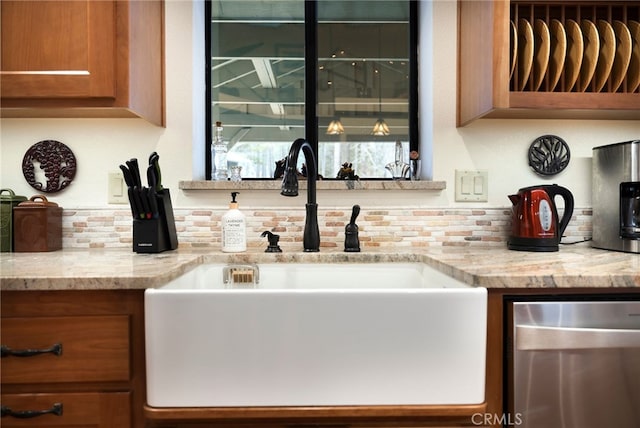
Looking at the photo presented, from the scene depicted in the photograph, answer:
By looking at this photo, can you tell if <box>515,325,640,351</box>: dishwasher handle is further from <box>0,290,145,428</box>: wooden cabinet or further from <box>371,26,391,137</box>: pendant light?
<box>371,26,391,137</box>: pendant light

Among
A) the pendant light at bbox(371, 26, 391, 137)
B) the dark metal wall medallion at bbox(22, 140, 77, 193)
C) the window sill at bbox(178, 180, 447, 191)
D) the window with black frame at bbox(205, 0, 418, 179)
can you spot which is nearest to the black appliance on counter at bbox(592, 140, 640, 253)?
the window sill at bbox(178, 180, 447, 191)

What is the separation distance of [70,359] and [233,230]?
0.64m

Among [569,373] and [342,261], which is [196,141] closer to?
[342,261]

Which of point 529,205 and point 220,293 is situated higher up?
Result: point 529,205

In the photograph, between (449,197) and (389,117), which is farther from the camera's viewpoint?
(389,117)

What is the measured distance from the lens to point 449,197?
171 cm

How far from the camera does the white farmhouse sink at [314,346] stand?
93 centimetres

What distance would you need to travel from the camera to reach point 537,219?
1467 mm

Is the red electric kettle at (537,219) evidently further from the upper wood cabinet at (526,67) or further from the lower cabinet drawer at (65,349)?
the lower cabinet drawer at (65,349)

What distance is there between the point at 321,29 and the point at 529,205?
1.14 metres

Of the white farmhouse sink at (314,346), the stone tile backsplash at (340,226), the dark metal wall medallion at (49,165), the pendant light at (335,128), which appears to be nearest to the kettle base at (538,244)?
the stone tile backsplash at (340,226)

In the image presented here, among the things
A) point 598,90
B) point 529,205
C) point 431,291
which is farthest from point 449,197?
point 431,291

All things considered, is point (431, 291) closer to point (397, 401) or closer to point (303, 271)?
point (397, 401)

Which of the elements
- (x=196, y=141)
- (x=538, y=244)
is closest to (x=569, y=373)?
(x=538, y=244)
